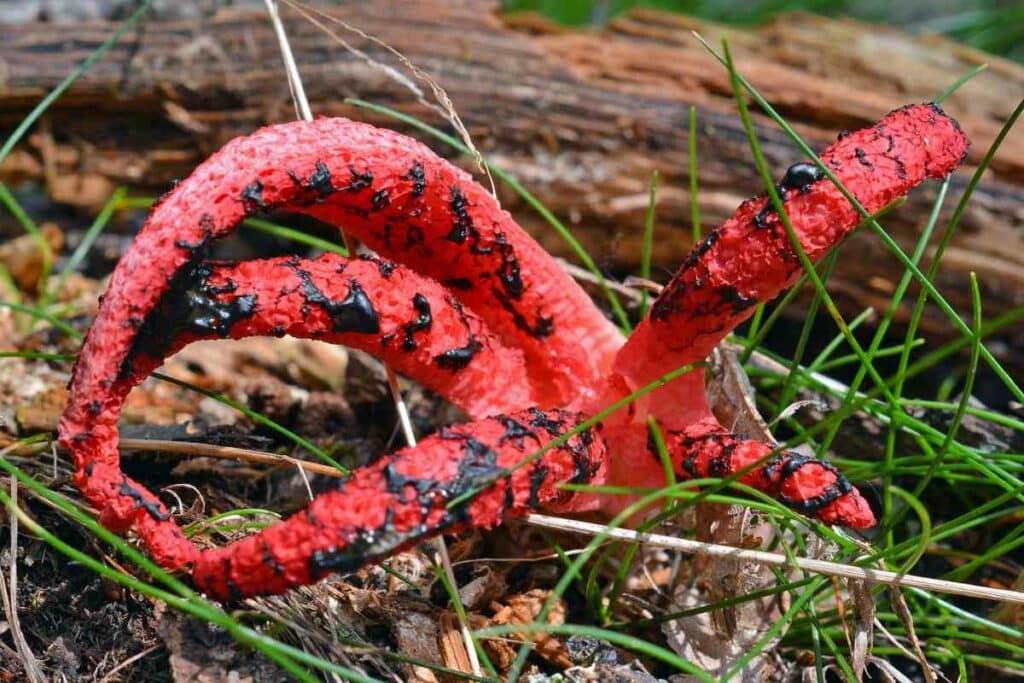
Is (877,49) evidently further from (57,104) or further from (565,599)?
(57,104)

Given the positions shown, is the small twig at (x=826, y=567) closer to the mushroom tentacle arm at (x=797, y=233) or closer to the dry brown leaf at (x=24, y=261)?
the mushroom tentacle arm at (x=797, y=233)

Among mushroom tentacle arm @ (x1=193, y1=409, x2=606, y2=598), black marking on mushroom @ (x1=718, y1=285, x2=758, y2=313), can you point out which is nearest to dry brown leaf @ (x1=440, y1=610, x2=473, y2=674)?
mushroom tentacle arm @ (x1=193, y1=409, x2=606, y2=598)

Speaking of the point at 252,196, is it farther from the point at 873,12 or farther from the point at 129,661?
the point at 873,12

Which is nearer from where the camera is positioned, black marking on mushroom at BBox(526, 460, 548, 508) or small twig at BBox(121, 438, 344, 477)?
black marking on mushroom at BBox(526, 460, 548, 508)

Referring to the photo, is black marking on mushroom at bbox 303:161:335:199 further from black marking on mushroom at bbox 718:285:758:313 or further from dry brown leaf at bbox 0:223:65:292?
dry brown leaf at bbox 0:223:65:292

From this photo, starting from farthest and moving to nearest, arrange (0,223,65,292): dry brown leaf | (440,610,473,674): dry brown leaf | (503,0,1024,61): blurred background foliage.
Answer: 1. (503,0,1024,61): blurred background foliage
2. (0,223,65,292): dry brown leaf
3. (440,610,473,674): dry brown leaf

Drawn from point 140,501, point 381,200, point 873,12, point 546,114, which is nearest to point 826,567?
point 381,200

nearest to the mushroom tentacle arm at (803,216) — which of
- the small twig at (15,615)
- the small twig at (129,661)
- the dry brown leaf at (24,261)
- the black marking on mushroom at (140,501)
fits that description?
the black marking on mushroom at (140,501)
